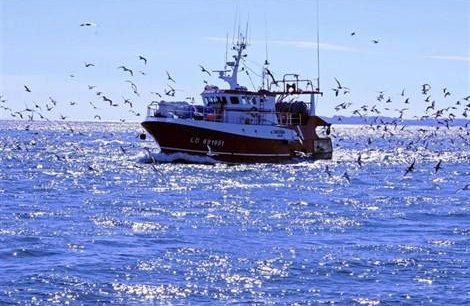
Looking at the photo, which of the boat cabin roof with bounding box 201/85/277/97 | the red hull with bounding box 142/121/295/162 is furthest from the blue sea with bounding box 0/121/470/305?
the boat cabin roof with bounding box 201/85/277/97

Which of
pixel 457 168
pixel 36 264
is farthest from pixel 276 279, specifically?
pixel 457 168

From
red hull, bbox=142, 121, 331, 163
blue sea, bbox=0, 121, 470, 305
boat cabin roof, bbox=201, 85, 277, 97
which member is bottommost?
blue sea, bbox=0, 121, 470, 305

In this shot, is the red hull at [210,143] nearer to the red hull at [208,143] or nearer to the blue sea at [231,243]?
the red hull at [208,143]

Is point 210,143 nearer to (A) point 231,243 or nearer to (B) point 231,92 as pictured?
(B) point 231,92

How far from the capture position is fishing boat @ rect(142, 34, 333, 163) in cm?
6431

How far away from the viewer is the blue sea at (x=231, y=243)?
75.9 feet

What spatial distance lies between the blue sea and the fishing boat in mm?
8698

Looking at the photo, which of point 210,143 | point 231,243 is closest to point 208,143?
point 210,143

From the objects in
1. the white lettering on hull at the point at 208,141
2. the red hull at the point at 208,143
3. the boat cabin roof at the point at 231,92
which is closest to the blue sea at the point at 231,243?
the red hull at the point at 208,143

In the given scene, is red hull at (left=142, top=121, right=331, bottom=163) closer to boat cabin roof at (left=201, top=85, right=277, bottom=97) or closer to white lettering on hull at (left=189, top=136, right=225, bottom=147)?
white lettering on hull at (left=189, top=136, right=225, bottom=147)

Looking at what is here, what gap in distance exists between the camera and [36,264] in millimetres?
26156

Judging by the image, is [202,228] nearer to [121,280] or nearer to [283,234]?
[283,234]

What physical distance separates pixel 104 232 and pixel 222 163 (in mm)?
34334

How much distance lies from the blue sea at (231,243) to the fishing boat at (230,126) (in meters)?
8.70
